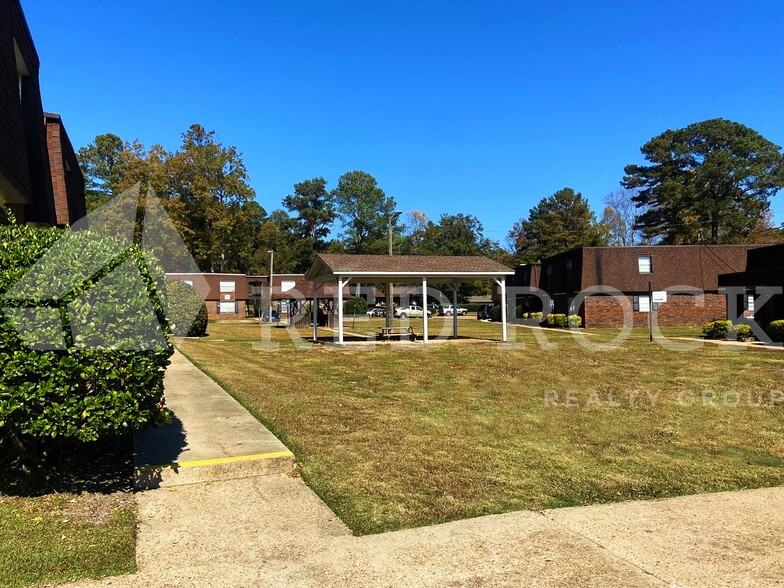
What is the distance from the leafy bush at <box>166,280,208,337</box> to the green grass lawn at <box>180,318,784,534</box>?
32.7 feet

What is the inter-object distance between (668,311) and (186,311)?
28910mm

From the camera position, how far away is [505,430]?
294 inches

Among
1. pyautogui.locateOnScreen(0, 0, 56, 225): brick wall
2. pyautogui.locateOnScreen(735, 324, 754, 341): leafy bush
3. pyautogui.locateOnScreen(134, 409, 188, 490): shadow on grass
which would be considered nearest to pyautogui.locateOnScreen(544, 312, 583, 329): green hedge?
pyautogui.locateOnScreen(735, 324, 754, 341): leafy bush

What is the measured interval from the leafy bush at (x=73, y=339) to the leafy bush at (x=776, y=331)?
2342cm

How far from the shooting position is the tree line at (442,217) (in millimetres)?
49531

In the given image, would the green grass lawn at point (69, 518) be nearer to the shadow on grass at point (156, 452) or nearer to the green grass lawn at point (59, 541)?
the green grass lawn at point (59, 541)

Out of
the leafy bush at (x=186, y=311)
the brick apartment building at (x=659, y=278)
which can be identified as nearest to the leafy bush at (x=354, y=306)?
the brick apartment building at (x=659, y=278)

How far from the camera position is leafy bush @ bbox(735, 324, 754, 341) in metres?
23.1

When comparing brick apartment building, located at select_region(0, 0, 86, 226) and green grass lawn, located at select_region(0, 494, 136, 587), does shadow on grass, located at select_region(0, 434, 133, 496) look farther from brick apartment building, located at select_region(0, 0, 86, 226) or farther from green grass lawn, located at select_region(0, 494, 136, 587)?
brick apartment building, located at select_region(0, 0, 86, 226)

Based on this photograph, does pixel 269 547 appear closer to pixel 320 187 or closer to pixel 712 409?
pixel 712 409

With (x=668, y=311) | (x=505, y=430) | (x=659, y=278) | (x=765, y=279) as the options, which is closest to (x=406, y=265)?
(x=765, y=279)

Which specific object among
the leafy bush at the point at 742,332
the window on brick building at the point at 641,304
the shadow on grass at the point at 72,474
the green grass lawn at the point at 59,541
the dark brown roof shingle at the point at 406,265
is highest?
the dark brown roof shingle at the point at 406,265

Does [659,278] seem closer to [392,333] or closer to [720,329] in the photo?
[720,329]

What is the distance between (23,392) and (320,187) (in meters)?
85.6
